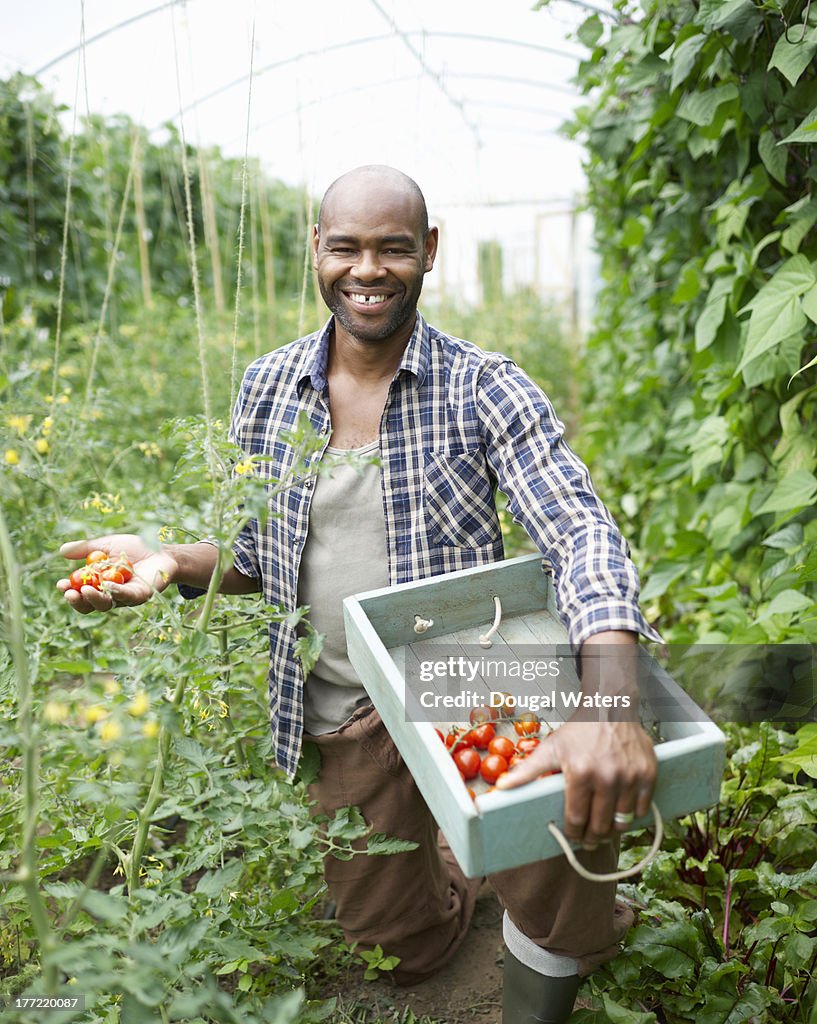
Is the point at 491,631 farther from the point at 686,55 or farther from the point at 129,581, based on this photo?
the point at 686,55

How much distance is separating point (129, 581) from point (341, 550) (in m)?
0.43

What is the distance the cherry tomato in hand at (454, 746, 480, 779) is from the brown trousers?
1.20 ft

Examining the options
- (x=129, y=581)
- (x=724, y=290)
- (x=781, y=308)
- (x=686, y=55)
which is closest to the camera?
(x=129, y=581)

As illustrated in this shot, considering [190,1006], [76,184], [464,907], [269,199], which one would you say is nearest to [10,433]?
[190,1006]

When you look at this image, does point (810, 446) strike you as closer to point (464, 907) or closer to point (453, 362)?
point (453, 362)

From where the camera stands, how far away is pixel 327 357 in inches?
68.1

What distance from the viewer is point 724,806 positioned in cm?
208

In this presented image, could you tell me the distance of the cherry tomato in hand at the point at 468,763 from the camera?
117 cm

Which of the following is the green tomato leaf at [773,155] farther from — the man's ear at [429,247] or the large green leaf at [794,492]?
the man's ear at [429,247]

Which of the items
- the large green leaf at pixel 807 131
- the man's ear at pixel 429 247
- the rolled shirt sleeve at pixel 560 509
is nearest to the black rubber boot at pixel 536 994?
the rolled shirt sleeve at pixel 560 509

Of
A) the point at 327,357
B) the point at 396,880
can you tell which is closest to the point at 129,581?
the point at 327,357

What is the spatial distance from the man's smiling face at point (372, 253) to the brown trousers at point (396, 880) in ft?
2.50

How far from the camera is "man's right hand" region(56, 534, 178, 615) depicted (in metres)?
→ 1.30

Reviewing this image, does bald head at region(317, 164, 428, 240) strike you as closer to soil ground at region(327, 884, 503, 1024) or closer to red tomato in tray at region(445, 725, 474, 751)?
red tomato in tray at region(445, 725, 474, 751)
